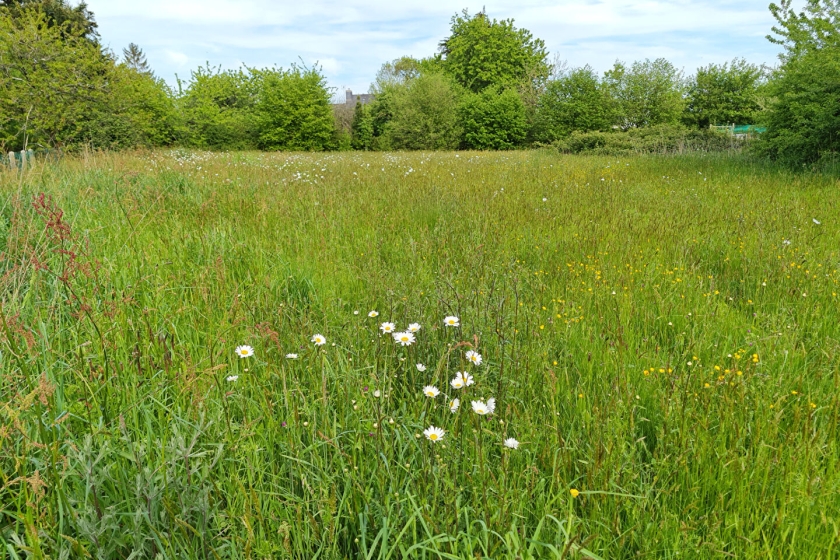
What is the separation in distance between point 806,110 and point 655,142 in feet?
21.4

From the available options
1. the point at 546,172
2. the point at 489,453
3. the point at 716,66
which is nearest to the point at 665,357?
the point at 489,453

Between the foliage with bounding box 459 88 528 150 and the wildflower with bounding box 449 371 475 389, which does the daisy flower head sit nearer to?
the wildflower with bounding box 449 371 475 389

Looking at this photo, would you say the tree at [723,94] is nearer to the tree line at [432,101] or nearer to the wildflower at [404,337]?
the tree line at [432,101]

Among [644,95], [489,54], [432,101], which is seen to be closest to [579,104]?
[644,95]

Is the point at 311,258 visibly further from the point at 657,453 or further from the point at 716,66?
the point at 716,66

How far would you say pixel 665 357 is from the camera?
2.46 metres

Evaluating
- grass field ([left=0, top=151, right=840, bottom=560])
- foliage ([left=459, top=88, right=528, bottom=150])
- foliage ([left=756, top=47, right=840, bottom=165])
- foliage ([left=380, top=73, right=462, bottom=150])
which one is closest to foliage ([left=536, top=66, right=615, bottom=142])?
foliage ([left=459, top=88, right=528, bottom=150])

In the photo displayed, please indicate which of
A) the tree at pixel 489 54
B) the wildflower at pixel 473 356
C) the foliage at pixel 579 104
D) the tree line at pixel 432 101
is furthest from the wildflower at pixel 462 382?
the tree at pixel 489 54

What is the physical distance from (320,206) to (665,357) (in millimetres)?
4340

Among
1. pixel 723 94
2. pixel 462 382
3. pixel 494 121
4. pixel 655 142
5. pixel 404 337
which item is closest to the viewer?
pixel 462 382

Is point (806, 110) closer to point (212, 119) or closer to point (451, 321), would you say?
point (451, 321)

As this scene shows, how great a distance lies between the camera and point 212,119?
28.2 metres

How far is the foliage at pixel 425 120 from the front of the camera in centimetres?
2872

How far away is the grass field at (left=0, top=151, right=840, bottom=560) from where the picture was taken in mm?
1354
